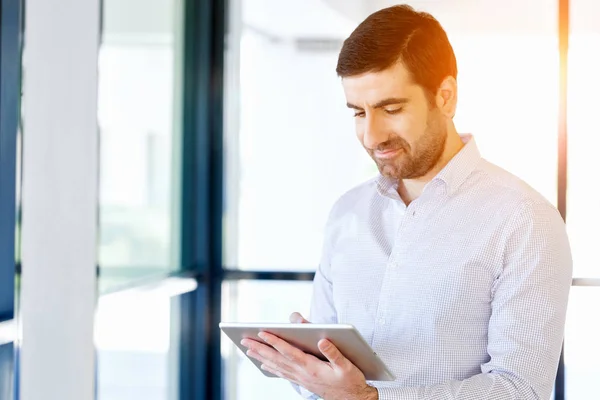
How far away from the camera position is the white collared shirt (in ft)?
5.17

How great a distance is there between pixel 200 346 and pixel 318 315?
1.63 m

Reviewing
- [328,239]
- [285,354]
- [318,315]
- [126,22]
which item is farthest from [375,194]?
[126,22]

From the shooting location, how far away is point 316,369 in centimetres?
157

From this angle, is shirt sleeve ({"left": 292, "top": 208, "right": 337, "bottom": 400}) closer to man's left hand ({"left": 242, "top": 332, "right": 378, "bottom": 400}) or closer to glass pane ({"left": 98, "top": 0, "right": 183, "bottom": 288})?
man's left hand ({"left": 242, "top": 332, "right": 378, "bottom": 400})

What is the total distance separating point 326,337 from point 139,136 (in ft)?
5.33

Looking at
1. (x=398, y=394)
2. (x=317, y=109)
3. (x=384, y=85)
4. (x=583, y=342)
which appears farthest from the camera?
(x=317, y=109)

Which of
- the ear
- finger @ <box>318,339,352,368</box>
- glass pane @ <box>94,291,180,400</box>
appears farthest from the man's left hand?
glass pane @ <box>94,291,180,400</box>

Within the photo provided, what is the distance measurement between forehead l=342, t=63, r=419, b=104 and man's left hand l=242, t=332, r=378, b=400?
56 cm

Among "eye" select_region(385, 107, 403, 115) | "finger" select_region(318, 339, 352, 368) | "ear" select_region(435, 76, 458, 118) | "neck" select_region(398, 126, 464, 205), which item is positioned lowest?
"finger" select_region(318, 339, 352, 368)

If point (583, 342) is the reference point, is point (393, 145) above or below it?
above

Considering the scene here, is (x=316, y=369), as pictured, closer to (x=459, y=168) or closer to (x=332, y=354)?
(x=332, y=354)

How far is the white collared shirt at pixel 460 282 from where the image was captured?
62.1 inches

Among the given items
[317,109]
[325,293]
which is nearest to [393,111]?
[325,293]

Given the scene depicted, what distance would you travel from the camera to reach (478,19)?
131 inches
